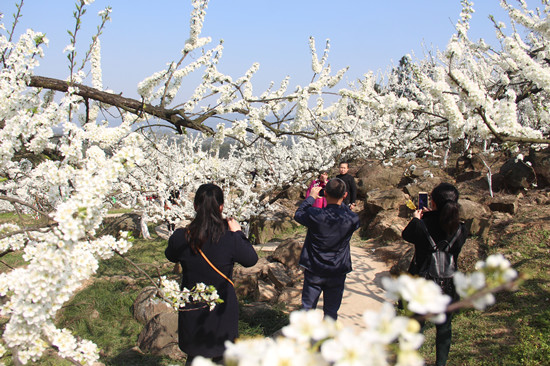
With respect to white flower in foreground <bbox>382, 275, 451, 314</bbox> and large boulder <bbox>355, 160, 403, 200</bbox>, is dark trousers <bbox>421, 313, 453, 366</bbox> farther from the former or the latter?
large boulder <bbox>355, 160, 403, 200</bbox>

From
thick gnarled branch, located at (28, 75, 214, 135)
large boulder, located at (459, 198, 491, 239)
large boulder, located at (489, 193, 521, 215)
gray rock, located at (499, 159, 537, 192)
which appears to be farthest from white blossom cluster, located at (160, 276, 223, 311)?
gray rock, located at (499, 159, 537, 192)

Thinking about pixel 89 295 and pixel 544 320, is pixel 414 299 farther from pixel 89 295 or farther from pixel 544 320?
pixel 89 295

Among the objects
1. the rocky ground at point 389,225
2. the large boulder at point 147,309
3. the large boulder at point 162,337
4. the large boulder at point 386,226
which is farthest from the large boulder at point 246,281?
the large boulder at point 386,226

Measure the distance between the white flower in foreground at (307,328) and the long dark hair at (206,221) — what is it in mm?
1855

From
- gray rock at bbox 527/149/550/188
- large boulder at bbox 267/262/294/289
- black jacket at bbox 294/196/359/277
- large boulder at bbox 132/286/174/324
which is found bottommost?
large boulder at bbox 132/286/174/324

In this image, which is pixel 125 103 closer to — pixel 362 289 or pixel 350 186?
pixel 362 289

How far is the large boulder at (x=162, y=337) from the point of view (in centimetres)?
438

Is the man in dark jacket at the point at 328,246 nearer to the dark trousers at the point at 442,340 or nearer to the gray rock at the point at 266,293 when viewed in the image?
the dark trousers at the point at 442,340

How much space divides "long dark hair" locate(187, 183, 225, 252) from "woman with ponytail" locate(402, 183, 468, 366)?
179 cm

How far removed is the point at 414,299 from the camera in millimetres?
791

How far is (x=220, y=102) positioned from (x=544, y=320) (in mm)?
4389

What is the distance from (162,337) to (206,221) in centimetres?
283

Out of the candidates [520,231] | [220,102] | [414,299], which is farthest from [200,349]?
[520,231]

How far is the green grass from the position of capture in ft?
11.7
